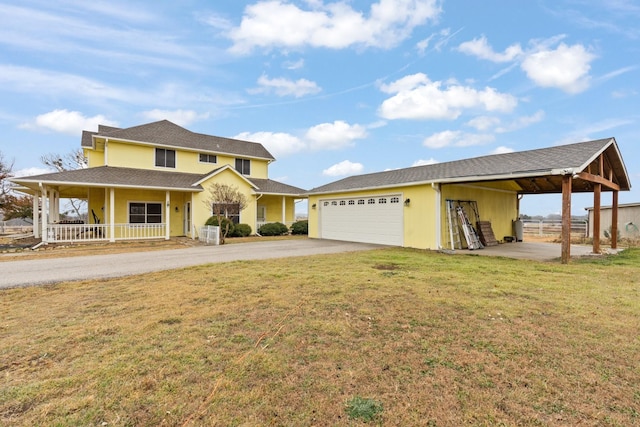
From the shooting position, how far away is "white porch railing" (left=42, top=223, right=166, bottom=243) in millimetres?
14203

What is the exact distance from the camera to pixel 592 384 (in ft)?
8.63

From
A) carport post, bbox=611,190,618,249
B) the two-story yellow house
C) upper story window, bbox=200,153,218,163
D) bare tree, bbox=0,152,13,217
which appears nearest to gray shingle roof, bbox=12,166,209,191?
the two-story yellow house

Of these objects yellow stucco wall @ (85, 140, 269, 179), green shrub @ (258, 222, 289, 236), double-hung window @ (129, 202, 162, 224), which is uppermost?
yellow stucco wall @ (85, 140, 269, 179)

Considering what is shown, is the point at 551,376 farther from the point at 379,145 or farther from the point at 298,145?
the point at 298,145

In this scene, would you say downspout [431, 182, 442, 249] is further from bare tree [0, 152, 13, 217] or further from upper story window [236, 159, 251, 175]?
bare tree [0, 152, 13, 217]

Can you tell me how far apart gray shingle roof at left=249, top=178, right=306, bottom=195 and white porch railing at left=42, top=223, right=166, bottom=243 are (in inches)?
267

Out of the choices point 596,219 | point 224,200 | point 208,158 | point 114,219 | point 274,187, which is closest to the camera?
point 596,219

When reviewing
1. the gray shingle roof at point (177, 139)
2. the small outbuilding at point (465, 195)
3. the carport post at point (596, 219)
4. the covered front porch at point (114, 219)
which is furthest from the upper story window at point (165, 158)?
the carport post at point (596, 219)

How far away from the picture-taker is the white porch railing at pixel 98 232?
14.2 m

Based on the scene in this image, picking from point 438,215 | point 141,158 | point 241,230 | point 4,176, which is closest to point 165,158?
point 141,158

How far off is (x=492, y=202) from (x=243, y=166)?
1674cm

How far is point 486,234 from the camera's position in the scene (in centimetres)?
1365

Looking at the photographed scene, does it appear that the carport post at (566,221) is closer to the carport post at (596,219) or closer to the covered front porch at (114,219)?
the carport post at (596,219)

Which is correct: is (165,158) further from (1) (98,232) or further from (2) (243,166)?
(1) (98,232)
